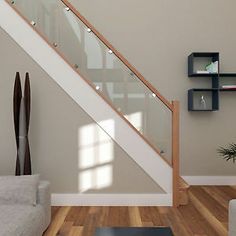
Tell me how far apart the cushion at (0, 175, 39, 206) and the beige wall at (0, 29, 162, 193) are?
1.16 m

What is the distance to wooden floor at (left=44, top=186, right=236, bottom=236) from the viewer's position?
3.42 meters

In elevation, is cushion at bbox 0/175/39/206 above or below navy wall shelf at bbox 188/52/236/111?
below

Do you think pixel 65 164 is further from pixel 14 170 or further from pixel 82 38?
pixel 82 38

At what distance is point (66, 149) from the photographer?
4348 millimetres

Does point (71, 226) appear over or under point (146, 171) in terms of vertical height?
under

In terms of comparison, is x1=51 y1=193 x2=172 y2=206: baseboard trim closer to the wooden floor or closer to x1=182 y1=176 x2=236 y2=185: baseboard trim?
Answer: the wooden floor

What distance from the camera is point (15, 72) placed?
4.38 m

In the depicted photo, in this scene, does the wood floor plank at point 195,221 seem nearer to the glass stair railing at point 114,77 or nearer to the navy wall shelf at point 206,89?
the glass stair railing at point 114,77

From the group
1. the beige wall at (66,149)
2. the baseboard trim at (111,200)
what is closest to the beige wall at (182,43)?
the baseboard trim at (111,200)

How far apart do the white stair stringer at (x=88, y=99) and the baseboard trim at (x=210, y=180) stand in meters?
1.75

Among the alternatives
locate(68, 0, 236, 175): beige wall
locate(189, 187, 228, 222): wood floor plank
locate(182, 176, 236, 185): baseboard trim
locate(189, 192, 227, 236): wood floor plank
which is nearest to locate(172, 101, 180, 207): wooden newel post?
locate(189, 192, 227, 236): wood floor plank

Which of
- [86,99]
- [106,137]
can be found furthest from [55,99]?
[106,137]

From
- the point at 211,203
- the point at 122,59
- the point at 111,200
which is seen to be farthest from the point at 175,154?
the point at 122,59

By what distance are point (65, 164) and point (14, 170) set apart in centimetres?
60
